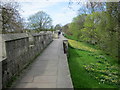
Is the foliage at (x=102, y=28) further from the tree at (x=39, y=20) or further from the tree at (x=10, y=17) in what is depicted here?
the tree at (x=39, y=20)

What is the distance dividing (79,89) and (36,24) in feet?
70.2

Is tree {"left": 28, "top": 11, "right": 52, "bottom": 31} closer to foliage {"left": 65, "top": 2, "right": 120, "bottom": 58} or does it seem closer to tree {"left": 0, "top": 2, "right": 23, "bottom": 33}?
foliage {"left": 65, "top": 2, "right": 120, "bottom": 58}

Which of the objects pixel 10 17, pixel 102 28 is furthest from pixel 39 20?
pixel 102 28

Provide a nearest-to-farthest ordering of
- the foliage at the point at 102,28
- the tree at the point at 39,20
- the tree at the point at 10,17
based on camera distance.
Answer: the foliage at the point at 102,28 → the tree at the point at 10,17 → the tree at the point at 39,20

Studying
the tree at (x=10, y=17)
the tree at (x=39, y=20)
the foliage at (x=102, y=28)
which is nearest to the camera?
the foliage at (x=102, y=28)

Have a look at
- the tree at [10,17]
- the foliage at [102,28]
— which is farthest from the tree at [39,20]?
the tree at [10,17]

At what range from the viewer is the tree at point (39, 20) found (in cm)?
2298

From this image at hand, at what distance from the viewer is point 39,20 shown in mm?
23453

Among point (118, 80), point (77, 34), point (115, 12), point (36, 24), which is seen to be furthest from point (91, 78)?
point (36, 24)

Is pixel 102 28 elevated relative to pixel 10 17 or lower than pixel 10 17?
lower

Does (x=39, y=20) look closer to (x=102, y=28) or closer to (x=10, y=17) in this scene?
(x=10, y=17)

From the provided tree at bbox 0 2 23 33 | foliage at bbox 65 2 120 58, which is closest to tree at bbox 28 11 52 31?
foliage at bbox 65 2 120 58

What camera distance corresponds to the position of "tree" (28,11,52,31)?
23.0 m

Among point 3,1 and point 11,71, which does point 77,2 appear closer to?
point 11,71
